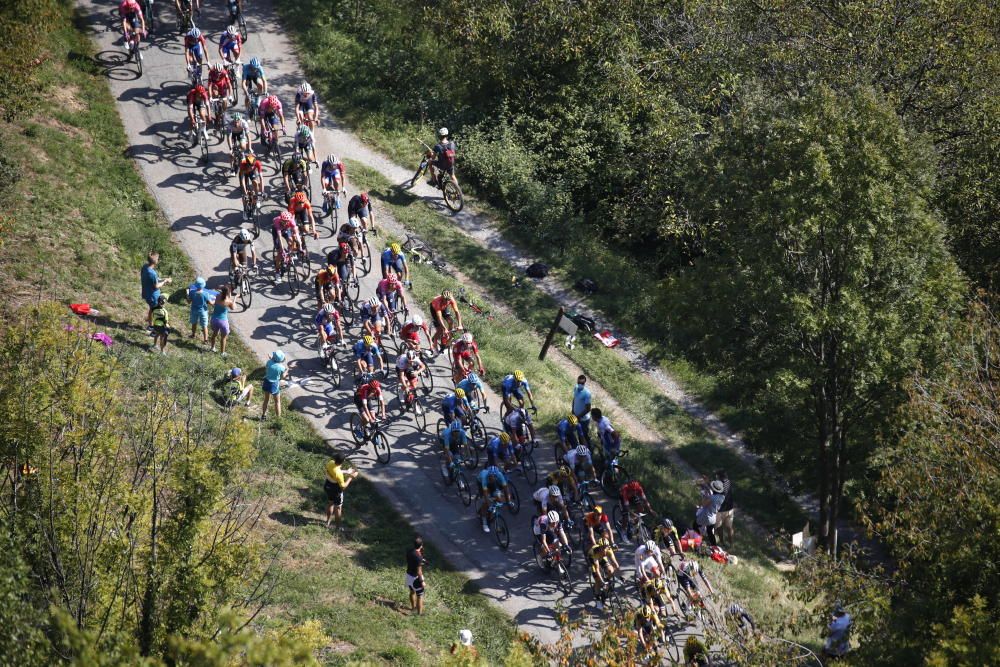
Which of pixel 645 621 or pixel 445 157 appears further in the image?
pixel 445 157

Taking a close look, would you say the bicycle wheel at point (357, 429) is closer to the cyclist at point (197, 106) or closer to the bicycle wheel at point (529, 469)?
the bicycle wheel at point (529, 469)

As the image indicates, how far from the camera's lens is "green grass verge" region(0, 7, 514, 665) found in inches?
747

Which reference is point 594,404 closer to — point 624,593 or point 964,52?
point 624,593

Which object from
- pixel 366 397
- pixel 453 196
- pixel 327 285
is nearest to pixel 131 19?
pixel 453 196

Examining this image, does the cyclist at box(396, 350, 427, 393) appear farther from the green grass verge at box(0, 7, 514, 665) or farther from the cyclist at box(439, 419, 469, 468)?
the green grass verge at box(0, 7, 514, 665)

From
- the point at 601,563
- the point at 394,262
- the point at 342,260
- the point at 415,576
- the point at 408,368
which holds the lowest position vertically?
the point at 415,576

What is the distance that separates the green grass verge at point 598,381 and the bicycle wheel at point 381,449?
3.64 meters

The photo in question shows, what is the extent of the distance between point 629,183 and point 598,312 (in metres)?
6.55

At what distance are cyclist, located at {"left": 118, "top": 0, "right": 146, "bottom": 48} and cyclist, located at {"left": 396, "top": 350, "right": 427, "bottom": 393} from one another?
1702 cm

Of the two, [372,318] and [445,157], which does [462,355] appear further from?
[445,157]

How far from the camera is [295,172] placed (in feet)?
97.3

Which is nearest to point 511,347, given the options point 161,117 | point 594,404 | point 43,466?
point 594,404

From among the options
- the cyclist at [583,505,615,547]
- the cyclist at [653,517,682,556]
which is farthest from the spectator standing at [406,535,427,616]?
the cyclist at [653,517,682,556]

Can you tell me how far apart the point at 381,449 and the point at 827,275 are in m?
10.3
